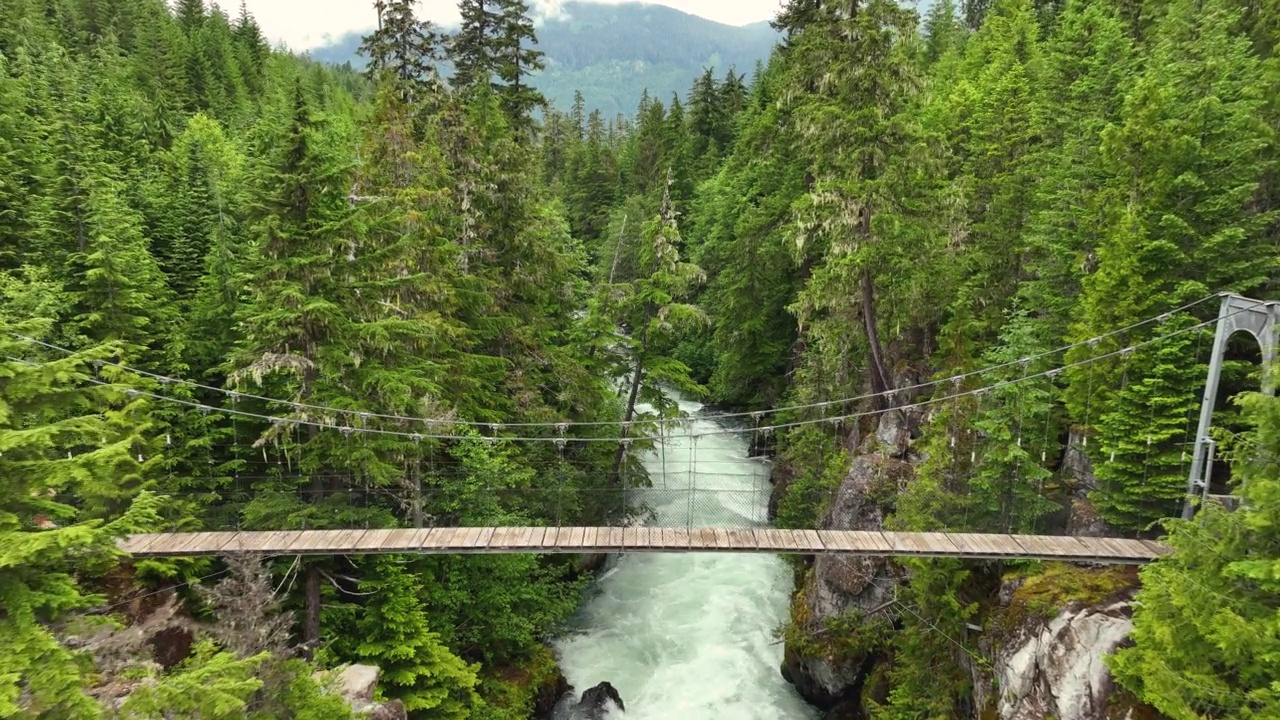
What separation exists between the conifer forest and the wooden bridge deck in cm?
43

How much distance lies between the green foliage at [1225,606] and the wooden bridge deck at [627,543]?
111 inches

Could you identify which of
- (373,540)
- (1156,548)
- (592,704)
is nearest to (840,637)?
(592,704)

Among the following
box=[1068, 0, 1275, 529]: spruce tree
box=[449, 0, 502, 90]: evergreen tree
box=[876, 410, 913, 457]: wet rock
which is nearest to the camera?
box=[1068, 0, 1275, 529]: spruce tree

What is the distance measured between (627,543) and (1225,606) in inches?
279

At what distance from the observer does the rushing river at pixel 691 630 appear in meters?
13.2

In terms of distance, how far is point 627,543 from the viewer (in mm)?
10383

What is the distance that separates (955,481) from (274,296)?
1139cm

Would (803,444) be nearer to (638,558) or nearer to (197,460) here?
(638,558)

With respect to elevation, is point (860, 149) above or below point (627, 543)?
above

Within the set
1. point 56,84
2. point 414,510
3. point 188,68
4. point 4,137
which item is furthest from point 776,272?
point 188,68

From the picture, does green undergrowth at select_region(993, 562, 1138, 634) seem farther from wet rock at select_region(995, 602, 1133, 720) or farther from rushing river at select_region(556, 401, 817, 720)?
rushing river at select_region(556, 401, 817, 720)

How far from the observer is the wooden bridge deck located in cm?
948

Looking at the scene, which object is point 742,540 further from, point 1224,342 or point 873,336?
point 1224,342

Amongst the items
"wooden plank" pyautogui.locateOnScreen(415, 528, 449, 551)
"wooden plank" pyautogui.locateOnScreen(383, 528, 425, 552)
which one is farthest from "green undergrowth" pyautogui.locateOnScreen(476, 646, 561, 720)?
"wooden plank" pyautogui.locateOnScreen(383, 528, 425, 552)
